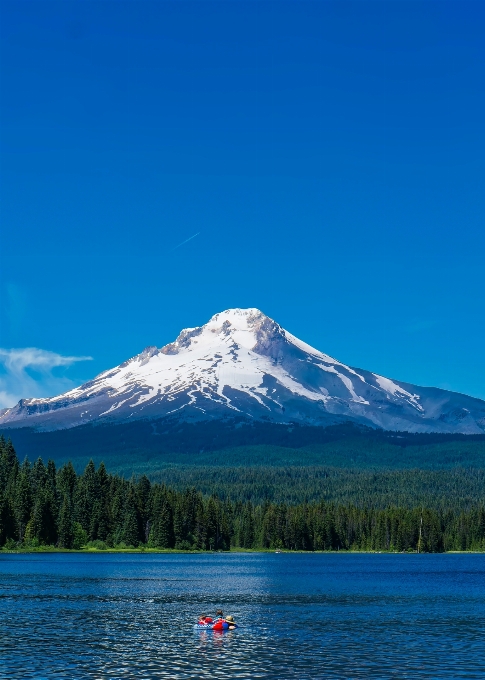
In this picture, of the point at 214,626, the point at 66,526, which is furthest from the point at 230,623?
the point at 66,526

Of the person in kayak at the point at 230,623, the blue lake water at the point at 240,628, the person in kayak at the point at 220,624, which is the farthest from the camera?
the person in kayak at the point at 230,623

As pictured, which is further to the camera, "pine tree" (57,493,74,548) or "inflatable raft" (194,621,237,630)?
"pine tree" (57,493,74,548)

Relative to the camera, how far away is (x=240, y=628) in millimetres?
70875

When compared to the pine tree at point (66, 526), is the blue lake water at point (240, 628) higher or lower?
lower

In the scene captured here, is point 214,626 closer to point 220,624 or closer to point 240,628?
point 220,624

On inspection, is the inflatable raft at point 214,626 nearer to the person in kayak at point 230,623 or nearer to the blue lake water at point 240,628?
the person in kayak at point 230,623

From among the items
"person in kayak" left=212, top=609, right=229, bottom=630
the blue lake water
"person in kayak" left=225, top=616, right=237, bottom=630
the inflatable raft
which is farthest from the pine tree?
"person in kayak" left=212, top=609, right=229, bottom=630

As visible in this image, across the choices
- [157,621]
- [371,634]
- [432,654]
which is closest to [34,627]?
[157,621]

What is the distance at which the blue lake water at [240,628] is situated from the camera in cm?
5266

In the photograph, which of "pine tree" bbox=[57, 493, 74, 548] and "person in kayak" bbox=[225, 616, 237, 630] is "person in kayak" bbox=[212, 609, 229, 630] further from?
"pine tree" bbox=[57, 493, 74, 548]

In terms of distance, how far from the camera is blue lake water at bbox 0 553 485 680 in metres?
52.7

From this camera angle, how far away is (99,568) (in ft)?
472

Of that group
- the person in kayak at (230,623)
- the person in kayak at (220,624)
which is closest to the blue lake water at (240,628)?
the person in kayak at (230,623)

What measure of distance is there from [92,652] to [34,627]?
12702 millimetres
